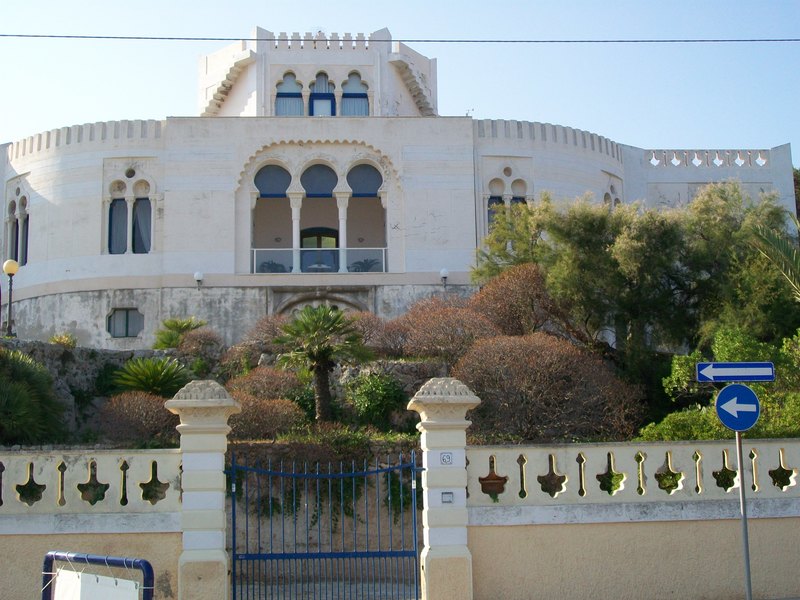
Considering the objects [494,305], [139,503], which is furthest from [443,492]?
[494,305]

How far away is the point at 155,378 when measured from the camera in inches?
874

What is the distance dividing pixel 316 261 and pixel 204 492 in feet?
67.4

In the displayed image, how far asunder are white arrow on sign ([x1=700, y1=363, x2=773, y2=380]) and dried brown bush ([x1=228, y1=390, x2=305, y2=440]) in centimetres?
1053

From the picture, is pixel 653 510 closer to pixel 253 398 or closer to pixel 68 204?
pixel 253 398

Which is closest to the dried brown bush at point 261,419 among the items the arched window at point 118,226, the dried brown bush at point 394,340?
the dried brown bush at point 394,340

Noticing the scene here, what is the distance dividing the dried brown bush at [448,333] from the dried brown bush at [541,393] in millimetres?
2427

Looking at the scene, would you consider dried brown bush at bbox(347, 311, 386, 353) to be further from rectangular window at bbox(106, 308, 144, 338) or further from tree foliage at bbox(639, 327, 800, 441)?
rectangular window at bbox(106, 308, 144, 338)

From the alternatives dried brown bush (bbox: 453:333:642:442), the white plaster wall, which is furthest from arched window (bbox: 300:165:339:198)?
dried brown bush (bbox: 453:333:642:442)

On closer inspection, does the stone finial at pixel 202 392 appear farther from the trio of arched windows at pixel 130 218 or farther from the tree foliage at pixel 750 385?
the trio of arched windows at pixel 130 218

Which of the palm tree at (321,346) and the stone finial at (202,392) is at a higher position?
the palm tree at (321,346)

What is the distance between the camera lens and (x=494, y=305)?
24875 millimetres

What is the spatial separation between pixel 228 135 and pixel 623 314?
13.7 metres

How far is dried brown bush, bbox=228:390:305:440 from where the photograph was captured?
1920cm

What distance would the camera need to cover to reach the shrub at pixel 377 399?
21875mm
